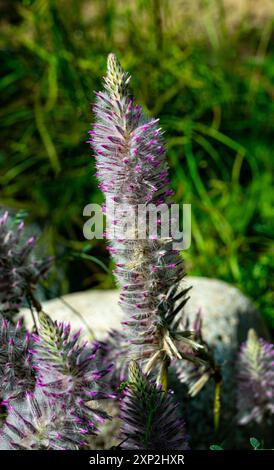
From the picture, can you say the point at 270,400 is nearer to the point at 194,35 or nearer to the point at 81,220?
the point at 81,220

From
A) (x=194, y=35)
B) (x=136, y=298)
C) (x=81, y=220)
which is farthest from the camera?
(x=194, y=35)

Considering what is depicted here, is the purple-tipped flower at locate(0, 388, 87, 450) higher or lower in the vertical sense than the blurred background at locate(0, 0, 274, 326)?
lower

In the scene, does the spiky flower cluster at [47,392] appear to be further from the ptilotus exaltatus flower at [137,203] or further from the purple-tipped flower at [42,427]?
the ptilotus exaltatus flower at [137,203]

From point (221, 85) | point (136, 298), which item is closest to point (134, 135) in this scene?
point (136, 298)

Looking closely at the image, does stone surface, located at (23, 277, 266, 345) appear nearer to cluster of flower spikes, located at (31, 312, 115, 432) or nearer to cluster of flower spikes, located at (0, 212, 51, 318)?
cluster of flower spikes, located at (0, 212, 51, 318)

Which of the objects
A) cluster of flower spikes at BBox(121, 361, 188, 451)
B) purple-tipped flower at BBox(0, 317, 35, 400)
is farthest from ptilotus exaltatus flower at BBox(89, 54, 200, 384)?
purple-tipped flower at BBox(0, 317, 35, 400)

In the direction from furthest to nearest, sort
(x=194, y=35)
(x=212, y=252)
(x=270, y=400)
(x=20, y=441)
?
(x=194, y=35), (x=212, y=252), (x=270, y=400), (x=20, y=441)

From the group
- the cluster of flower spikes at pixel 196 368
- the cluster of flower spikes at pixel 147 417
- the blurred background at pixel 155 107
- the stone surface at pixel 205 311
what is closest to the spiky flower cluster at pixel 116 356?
the cluster of flower spikes at pixel 196 368
